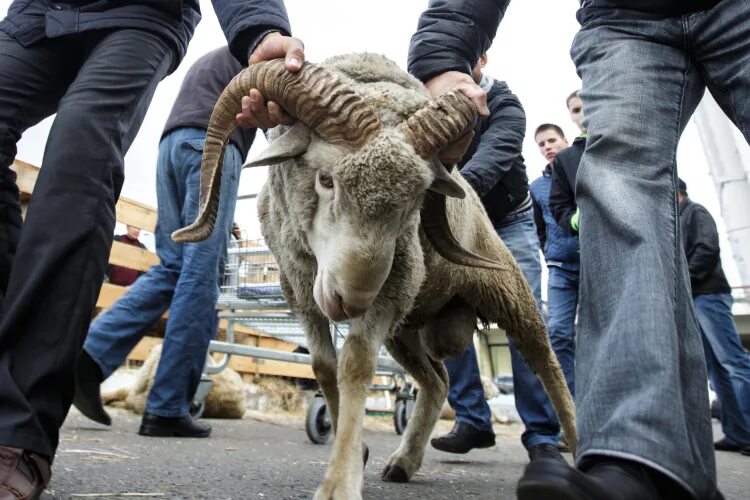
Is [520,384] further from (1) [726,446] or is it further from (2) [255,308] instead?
(1) [726,446]

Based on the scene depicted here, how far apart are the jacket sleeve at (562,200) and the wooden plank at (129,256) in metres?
4.78

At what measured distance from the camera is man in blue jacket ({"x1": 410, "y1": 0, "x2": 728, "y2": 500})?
1384mm

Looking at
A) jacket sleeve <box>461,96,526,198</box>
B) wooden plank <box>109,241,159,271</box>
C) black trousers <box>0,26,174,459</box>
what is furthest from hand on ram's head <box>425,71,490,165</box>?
wooden plank <box>109,241,159,271</box>

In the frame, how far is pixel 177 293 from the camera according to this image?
4258 millimetres

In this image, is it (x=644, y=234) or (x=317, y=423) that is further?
(x=317, y=423)

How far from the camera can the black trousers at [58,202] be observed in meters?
1.79

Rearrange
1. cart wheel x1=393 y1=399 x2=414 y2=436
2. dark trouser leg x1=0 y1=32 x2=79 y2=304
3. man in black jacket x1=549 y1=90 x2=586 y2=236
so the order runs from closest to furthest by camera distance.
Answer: dark trouser leg x1=0 y1=32 x2=79 y2=304 < man in black jacket x1=549 y1=90 x2=586 y2=236 < cart wheel x1=393 y1=399 x2=414 y2=436

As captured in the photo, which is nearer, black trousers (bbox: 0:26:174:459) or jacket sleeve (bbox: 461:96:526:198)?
black trousers (bbox: 0:26:174:459)

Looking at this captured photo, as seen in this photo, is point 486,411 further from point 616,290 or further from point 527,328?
point 616,290

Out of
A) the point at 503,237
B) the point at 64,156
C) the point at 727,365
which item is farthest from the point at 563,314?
the point at 64,156

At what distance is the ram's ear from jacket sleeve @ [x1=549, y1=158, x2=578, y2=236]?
10.0ft

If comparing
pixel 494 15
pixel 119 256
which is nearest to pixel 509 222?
pixel 494 15

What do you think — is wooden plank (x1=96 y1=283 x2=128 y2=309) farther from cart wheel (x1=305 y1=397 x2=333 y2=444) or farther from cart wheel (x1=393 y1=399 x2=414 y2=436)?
cart wheel (x1=393 y1=399 x2=414 y2=436)

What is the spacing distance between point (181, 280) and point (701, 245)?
477 centimetres
